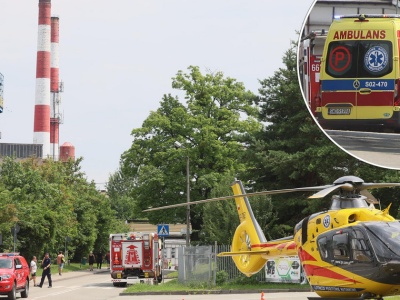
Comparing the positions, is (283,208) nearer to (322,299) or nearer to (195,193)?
(195,193)

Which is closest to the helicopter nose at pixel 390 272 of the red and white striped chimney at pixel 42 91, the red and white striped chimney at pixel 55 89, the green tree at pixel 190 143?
the green tree at pixel 190 143

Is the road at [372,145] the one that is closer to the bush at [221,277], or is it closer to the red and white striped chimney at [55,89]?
the bush at [221,277]

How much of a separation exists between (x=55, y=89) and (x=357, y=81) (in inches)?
4142

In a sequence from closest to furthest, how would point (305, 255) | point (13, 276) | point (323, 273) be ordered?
point (323, 273) → point (305, 255) → point (13, 276)

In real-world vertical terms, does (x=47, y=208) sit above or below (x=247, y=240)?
above

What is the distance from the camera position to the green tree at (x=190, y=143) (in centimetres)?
6044

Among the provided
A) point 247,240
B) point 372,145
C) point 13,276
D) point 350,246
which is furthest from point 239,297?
point 372,145

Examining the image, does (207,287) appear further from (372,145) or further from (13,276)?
(372,145)

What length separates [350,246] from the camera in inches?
616

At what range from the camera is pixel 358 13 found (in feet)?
30.7

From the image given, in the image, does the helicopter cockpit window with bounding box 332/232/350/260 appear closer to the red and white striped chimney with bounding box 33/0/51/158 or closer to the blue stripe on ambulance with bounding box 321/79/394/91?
the blue stripe on ambulance with bounding box 321/79/394/91

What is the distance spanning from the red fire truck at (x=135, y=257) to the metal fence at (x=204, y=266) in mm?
4547

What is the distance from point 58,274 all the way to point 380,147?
5179 centimetres

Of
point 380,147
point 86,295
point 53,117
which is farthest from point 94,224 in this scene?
point 380,147
